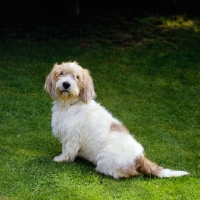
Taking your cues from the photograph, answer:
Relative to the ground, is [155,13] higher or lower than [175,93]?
higher

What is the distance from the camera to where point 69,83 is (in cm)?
648

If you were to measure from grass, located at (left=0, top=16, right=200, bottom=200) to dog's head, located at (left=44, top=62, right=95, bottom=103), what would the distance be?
96 centimetres

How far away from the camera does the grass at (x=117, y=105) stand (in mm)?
6332

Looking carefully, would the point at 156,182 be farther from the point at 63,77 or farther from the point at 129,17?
the point at 129,17

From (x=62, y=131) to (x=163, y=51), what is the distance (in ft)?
22.9

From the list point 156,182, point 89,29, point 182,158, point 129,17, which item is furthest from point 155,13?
point 156,182

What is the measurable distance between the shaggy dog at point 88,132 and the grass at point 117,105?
16cm

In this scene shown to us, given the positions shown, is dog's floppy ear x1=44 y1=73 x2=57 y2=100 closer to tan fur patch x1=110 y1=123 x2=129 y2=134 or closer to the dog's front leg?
the dog's front leg

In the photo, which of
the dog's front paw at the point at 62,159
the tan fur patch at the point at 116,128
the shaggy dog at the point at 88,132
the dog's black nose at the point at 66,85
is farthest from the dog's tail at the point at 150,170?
the dog's black nose at the point at 66,85

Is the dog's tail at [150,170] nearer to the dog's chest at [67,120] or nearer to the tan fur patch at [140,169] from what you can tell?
the tan fur patch at [140,169]

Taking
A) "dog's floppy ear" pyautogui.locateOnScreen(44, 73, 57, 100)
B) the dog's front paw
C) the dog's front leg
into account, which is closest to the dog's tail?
the dog's front leg

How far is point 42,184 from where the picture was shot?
6.24m

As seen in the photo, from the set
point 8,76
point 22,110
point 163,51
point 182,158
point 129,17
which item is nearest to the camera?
point 182,158

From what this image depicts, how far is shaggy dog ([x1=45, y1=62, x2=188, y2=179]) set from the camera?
646cm
